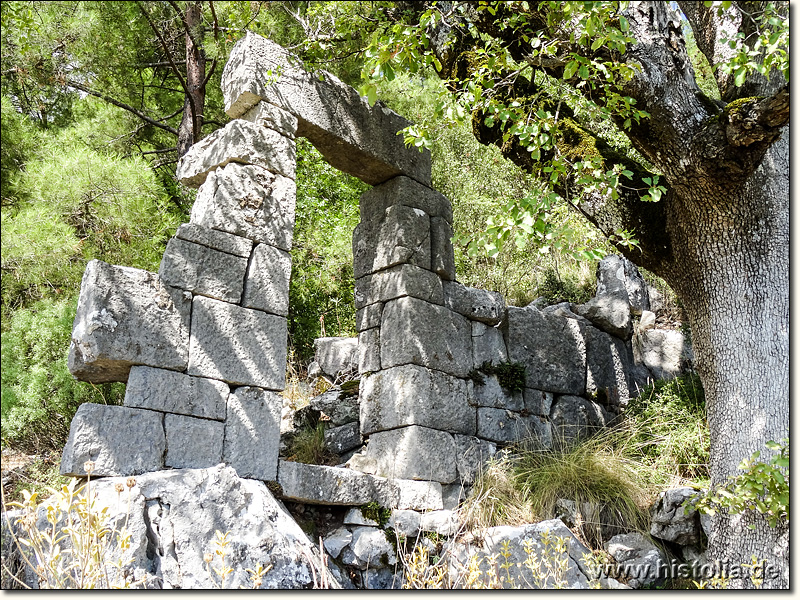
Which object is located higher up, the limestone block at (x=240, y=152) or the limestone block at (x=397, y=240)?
the limestone block at (x=240, y=152)

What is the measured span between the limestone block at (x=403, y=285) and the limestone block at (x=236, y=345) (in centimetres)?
133

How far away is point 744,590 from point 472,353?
291 centimetres

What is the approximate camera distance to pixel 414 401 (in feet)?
17.9

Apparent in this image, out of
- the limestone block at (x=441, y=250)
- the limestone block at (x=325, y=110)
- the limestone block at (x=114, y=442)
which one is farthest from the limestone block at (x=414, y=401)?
the limestone block at (x=114, y=442)

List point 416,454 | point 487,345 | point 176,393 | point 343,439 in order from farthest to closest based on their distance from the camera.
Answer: point 343,439 < point 487,345 < point 416,454 < point 176,393

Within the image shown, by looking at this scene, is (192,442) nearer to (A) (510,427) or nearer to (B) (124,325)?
(B) (124,325)

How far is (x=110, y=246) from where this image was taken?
8250 mm

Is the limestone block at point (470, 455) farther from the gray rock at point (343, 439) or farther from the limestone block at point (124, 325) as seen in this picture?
the limestone block at point (124, 325)

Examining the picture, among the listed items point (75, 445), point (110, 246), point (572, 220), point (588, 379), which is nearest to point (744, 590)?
point (588, 379)

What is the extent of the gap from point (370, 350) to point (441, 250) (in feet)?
3.61

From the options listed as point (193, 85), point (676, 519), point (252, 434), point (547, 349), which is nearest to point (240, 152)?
point (252, 434)

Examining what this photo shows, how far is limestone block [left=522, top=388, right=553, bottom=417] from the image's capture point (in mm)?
6324

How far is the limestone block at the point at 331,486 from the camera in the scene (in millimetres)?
4621

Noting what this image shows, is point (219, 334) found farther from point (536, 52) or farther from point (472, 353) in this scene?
point (536, 52)
